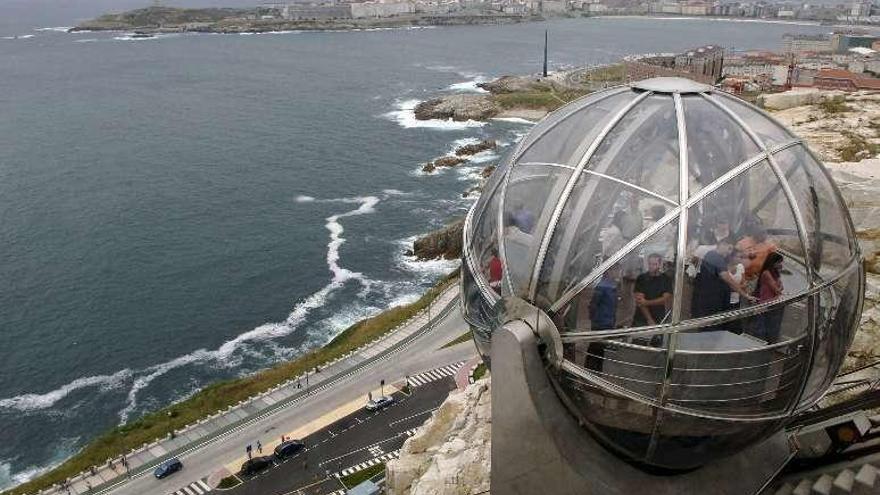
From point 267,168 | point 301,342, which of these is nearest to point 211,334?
point 301,342

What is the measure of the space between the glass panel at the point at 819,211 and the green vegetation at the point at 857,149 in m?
16.4

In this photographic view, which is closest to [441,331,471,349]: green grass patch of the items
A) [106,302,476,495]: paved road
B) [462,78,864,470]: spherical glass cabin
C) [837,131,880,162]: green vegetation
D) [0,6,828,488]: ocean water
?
[106,302,476,495]: paved road

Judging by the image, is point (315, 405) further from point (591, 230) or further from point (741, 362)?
point (741, 362)

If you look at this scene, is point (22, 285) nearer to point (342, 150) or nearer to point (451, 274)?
point (451, 274)

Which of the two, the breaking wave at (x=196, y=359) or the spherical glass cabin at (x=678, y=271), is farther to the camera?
the breaking wave at (x=196, y=359)

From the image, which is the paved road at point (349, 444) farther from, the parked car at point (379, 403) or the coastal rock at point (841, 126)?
the coastal rock at point (841, 126)

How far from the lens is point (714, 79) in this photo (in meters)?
106

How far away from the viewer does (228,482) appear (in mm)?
31047

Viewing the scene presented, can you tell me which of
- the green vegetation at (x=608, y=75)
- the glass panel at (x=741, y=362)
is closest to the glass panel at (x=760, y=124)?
the glass panel at (x=741, y=362)

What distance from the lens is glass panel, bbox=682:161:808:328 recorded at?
815 centimetres

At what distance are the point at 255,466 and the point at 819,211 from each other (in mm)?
27798

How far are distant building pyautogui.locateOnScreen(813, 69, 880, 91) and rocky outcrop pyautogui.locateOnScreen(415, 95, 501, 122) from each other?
4372 centimetres

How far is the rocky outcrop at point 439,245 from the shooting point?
58.3 meters

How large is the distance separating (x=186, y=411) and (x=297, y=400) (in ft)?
20.0
